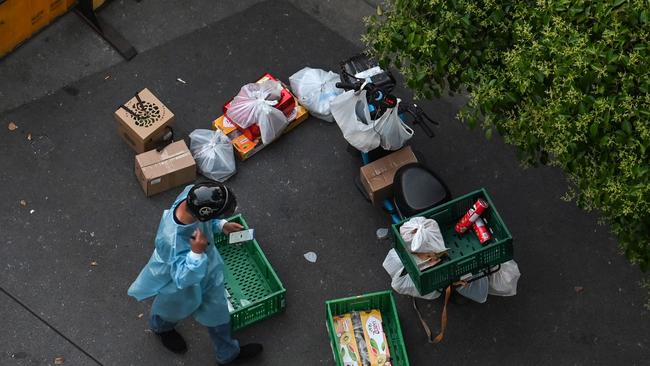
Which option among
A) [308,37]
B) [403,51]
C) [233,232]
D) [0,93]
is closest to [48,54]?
[0,93]

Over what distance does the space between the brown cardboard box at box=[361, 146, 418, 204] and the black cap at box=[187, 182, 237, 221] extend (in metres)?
2.35

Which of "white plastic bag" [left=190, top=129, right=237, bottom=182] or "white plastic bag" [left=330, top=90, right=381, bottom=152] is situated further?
"white plastic bag" [left=190, top=129, right=237, bottom=182]

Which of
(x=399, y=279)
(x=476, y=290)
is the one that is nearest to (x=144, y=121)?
(x=399, y=279)

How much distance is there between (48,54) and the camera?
8625 mm

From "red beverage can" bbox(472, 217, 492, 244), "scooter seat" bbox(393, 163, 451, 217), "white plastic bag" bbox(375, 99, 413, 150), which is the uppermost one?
"white plastic bag" bbox(375, 99, 413, 150)

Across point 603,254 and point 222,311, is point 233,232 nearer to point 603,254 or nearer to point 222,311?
point 222,311

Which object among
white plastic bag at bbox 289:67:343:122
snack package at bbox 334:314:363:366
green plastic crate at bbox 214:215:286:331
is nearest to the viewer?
snack package at bbox 334:314:363:366

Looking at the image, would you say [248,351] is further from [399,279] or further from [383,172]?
[383,172]

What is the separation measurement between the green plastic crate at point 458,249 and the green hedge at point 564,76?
0.92 metres

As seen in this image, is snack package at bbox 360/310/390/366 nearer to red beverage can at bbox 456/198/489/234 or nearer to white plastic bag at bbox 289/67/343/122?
red beverage can at bbox 456/198/489/234

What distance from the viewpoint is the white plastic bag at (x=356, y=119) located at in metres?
7.33

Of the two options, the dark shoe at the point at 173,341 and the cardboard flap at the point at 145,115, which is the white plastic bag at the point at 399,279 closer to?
the dark shoe at the point at 173,341

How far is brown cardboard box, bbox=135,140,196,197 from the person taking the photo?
7652 millimetres

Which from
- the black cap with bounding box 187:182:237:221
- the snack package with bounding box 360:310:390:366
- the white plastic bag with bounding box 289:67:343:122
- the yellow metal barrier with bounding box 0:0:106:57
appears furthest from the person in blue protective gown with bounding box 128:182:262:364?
the yellow metal barrier with bounding box 0:0:106:57
